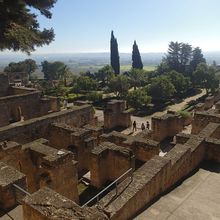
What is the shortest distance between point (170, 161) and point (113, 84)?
112 ft

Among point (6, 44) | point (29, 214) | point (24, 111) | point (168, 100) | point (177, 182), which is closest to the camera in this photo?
point (29, 214)

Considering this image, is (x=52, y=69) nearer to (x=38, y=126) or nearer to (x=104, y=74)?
(x=104, y=74)

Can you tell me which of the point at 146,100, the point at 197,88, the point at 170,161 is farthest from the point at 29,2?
the point at 197,88

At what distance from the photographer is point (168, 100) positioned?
138 ft

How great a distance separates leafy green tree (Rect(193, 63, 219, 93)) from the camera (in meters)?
45.0

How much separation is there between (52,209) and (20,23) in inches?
400

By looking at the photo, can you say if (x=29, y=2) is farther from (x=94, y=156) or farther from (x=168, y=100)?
(x=168, y=100)

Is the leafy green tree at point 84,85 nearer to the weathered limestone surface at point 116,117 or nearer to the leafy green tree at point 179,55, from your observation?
the weathered limestone surface at point 116,117

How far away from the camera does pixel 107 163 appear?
13234mm

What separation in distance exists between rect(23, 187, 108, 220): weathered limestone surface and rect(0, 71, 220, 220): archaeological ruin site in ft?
0.07

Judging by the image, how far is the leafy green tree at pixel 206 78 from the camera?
45.0 m

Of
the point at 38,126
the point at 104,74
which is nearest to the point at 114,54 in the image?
the point at 104,74

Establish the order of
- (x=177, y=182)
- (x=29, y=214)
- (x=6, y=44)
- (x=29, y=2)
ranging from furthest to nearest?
(x=29, y=2) → (x=6, y=44) → (x=177, y=182) → (x=29, y=214)

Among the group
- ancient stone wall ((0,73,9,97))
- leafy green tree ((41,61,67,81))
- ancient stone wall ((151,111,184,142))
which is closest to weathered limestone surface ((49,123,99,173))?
ancient stone wall ((151,111,184,142))
